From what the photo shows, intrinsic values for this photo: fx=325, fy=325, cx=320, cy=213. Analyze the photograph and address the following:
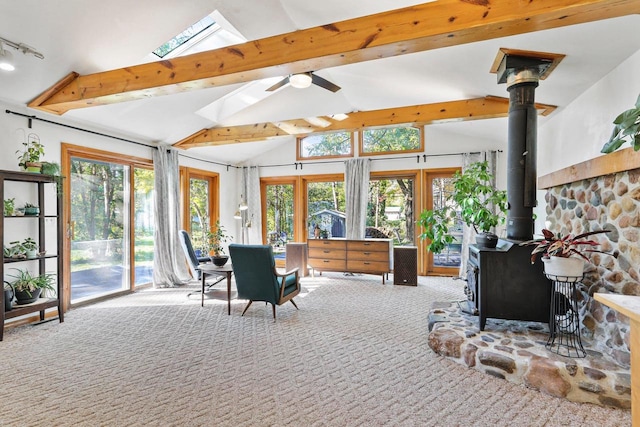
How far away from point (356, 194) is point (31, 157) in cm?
480

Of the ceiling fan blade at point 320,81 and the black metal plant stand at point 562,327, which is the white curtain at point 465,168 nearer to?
the black metal plant stand at point 562,327

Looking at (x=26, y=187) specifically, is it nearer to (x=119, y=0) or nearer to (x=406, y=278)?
(x=119, y=0)

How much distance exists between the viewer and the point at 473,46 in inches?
110

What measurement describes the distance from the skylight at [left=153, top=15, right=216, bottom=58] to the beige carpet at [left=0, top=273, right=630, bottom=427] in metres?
3.13

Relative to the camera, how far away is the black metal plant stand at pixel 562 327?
2482mm

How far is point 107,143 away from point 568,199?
5.84 metres

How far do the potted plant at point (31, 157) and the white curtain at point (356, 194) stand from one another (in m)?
4.61

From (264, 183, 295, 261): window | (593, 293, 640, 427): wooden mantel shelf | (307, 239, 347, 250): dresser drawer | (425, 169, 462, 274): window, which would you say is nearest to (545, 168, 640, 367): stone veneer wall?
(593, 293, 640, 427): wooden mantel shelf

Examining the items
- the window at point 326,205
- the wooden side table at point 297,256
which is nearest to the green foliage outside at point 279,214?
the window at point 326,205

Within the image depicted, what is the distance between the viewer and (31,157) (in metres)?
3.54

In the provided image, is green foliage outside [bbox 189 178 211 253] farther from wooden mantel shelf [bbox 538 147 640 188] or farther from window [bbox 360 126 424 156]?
wooden mantel shelf [bbox 538 147 640 188]

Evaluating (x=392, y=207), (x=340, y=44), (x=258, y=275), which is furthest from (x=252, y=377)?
(x=392, y=207)

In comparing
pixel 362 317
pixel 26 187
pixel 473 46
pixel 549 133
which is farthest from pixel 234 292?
pixel 549 133

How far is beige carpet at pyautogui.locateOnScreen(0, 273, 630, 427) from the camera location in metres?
1.99
